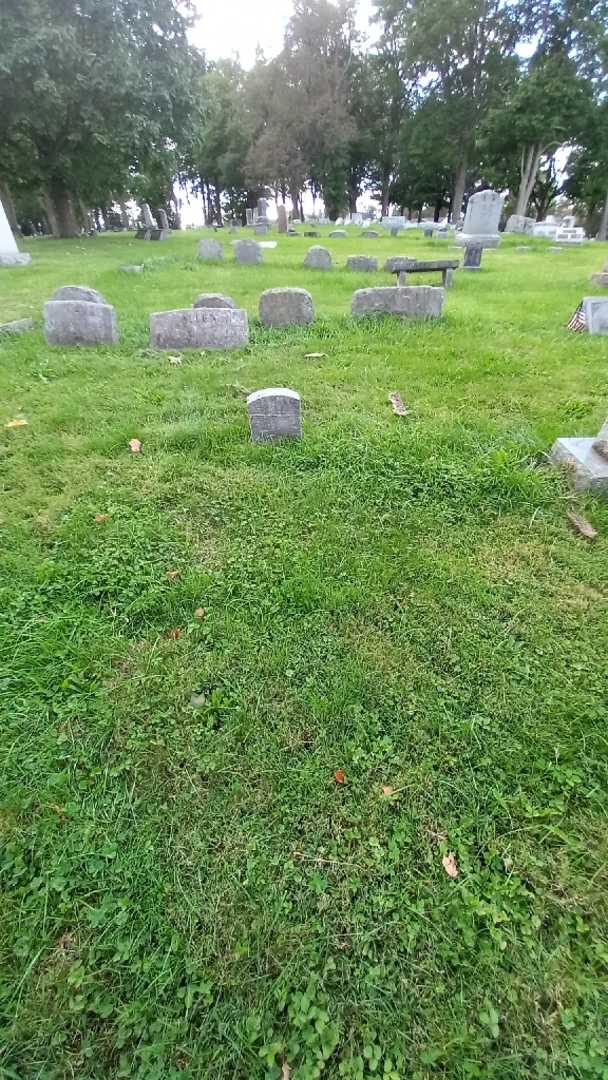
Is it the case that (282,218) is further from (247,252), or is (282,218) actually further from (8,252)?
(8,252)

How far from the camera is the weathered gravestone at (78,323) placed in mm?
5676

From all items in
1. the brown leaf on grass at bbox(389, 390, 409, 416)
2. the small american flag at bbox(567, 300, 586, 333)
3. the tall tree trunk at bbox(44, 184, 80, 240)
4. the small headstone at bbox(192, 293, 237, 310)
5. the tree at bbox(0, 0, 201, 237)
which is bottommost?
the brown leaf on grass at bbox(389, 390, 409, 416)

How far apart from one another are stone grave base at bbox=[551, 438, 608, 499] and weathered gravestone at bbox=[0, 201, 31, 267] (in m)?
14.8

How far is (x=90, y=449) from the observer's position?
364 centimetres

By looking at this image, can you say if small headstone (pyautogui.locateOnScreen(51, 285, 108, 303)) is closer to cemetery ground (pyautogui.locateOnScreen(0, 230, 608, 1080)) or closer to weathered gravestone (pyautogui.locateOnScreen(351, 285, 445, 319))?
weathered gravestone (pyautogui.locateOnScreen(351, 285, 445, 319))

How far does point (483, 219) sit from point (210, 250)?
10.3 m

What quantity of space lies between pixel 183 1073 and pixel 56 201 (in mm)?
27587

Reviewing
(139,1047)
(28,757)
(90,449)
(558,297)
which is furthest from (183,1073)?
(558,297)

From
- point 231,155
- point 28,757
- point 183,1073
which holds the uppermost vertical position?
point 231,155

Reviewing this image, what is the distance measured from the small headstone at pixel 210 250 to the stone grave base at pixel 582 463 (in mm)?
12385

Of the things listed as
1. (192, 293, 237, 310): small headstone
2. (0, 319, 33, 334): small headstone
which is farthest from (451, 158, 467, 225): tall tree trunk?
(0, 319, 33, 334): small headstone

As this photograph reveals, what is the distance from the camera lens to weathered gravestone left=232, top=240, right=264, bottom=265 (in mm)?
11930

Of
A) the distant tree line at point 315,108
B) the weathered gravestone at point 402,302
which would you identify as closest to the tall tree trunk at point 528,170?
the distant tree line at point 315,108

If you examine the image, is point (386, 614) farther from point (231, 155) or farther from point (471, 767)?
point (231, 155)
